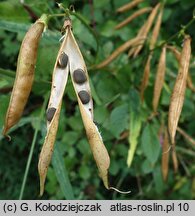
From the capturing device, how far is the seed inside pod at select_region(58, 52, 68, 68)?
848mm

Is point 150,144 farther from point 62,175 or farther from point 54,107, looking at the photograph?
point 54,107

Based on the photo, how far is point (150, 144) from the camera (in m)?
1.51

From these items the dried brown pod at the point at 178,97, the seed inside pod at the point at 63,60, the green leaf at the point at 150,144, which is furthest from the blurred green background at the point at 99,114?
the seed inside pod at the point at 63,60

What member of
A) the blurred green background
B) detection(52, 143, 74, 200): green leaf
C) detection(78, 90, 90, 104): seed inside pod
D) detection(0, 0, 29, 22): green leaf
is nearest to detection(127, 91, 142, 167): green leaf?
the blurred green background

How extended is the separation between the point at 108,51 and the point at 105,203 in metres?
0.52

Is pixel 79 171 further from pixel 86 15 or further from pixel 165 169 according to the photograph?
pixel 86 15

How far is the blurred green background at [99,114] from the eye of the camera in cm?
138

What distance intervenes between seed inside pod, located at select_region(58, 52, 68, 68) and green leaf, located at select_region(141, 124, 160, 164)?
704 mm

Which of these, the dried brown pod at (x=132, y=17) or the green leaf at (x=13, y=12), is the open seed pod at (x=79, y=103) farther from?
the dried brown pod at (x=132, y=17)

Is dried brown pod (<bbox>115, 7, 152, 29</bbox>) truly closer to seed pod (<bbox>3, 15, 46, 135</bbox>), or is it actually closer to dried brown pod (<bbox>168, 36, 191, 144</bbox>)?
dried brown pod (<bbox>168, 36, 191, 144</bbox>)

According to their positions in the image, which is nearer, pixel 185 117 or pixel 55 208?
pixel 55 208

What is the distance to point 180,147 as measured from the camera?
1848 mm

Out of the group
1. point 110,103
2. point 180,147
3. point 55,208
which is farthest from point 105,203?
point 180,147

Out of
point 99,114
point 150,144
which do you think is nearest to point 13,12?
point 99,114
